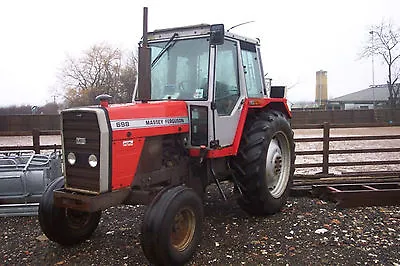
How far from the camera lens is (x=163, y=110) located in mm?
4562

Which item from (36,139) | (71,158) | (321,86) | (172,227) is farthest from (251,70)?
(321,86)

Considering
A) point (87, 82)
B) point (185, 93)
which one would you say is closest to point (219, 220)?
point (185, 93)

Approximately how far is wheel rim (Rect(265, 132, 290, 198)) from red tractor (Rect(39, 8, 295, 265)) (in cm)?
2

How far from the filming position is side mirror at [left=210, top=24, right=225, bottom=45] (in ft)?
15.1

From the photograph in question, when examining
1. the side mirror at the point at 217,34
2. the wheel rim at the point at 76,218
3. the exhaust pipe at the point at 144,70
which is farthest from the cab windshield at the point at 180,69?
the wheel rim at the point at 76,218

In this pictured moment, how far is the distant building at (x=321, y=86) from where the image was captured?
77375 mm

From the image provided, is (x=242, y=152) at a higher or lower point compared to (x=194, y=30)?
lower

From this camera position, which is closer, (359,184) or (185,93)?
(185,93)

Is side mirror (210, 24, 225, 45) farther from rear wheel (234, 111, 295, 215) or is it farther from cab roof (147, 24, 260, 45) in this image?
rear wheel (234, 111, 295, 215)

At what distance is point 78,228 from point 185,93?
6.95ft

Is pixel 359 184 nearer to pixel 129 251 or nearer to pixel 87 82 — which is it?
pixel 129 251

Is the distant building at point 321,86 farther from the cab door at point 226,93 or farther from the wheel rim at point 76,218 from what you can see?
the wheel rim at point 76,218

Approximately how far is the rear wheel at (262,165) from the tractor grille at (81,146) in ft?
7.25

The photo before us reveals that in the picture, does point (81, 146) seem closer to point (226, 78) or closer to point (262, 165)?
point (226, 78)
